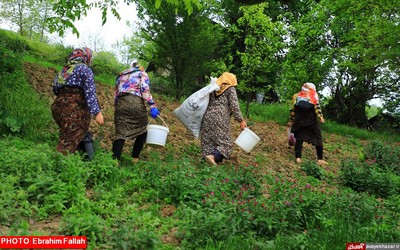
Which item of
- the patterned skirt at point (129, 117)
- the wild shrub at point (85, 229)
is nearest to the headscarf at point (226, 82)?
the patterned skirt at point (129, 117)

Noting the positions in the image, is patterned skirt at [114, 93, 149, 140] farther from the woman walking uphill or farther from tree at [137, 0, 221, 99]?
tree at [137, 0, 221, 99]

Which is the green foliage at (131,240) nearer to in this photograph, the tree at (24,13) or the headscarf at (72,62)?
the headscarf at (72,62)

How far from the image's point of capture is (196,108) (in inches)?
262

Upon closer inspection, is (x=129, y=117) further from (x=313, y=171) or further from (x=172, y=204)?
(x=313, y=171)

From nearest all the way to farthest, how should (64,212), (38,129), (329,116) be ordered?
(64,212), (38,129), (329,116)

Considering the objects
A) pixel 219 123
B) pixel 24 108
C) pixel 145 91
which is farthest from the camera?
pixel 24 108

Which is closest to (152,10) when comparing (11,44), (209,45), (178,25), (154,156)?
(178,25)

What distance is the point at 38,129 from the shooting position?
22.7ft

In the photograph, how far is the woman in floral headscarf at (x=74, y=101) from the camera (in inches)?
208

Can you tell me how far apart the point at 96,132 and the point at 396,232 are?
206 inches

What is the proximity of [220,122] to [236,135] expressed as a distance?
2.96m

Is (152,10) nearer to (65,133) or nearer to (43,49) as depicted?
(65,133)

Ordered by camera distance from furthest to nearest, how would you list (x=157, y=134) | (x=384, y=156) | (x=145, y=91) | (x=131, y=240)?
(x=384, y=156) → (x=145, y=91) → (x=157, y=134) → (x=131, y=240)

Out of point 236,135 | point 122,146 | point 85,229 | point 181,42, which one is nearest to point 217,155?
point 122,146
